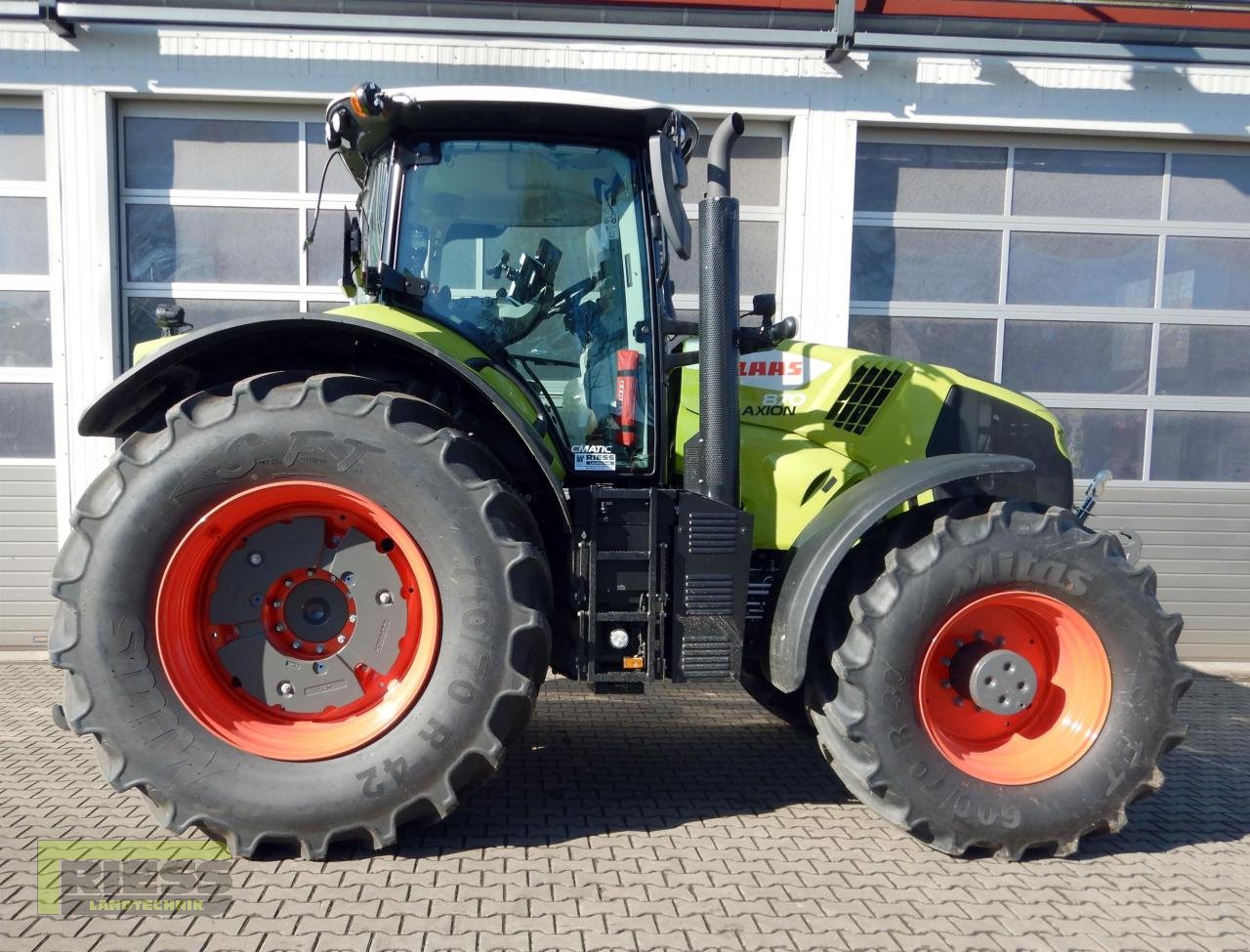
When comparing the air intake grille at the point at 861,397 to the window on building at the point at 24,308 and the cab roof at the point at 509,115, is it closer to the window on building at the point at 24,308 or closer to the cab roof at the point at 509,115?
the cab roof at the point at 509,115

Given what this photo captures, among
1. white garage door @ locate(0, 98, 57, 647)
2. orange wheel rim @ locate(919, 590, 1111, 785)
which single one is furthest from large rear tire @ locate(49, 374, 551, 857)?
white garage door @ locate(0, 98, 57, 647)

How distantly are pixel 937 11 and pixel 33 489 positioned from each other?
6288 millimetres

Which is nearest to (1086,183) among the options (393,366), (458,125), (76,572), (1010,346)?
(1010,346)

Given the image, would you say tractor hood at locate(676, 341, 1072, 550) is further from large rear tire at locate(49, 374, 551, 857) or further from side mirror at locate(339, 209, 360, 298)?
side mirror at locate(339, 209, 360, 298)

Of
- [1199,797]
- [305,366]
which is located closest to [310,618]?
[305,366]

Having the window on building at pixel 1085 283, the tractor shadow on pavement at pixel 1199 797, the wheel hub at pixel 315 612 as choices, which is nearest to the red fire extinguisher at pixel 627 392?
the wheel hub at pixel 315 612

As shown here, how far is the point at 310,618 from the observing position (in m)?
2.70

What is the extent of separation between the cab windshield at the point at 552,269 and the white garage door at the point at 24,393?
3.83 meters

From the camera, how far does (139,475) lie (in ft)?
8.29

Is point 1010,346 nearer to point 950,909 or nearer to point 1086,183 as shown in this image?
point 1086,183

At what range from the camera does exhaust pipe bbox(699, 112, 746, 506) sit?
2.81m

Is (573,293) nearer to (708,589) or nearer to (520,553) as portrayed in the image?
(520,553)

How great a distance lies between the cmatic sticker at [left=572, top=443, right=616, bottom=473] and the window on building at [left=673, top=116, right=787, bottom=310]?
2.80 m

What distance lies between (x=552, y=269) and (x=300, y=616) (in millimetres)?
1393
